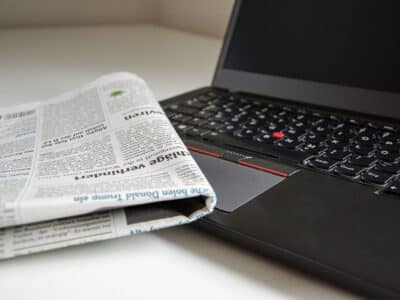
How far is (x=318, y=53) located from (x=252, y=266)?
1.11 ft

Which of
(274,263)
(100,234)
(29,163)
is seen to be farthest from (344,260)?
(29,163)

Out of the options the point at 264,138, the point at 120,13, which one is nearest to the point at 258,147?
the point at 264,138

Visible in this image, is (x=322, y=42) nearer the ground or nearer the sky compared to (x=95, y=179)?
nearer the sky

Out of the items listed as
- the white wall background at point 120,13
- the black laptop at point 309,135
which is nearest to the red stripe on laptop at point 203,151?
the black laptop at point 309,135

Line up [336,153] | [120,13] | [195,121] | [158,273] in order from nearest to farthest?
1. [158,273]
2. [336,153]
3. [195,121]
4. [120,13]

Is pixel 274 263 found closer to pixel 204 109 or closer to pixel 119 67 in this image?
pixel 204 109

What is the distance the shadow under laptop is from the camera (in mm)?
338

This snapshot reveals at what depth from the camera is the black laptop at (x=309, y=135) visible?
349 mm

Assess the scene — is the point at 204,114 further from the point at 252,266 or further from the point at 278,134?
the point at 252,266

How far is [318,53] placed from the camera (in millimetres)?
625

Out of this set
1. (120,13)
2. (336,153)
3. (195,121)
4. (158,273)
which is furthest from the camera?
(120,13)

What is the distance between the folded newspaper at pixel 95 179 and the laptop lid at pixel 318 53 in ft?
0.59

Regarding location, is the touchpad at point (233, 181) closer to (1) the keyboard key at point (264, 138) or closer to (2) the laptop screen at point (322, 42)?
(1) the keyboard key at point (264, 138)

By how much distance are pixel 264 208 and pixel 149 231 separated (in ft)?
0.28
